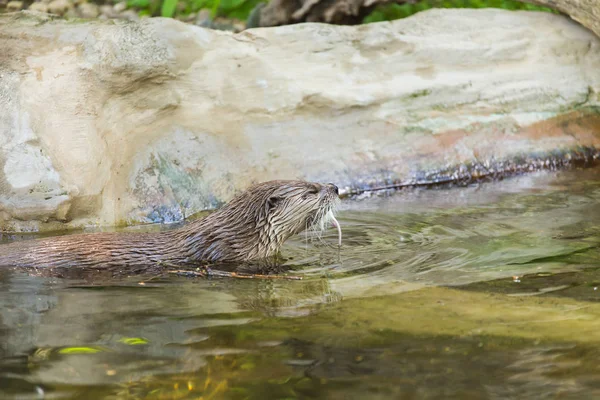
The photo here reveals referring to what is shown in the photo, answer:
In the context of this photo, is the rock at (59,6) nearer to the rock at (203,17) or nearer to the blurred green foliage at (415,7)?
the rock at (203,17)

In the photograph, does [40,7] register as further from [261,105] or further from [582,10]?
[582,10]

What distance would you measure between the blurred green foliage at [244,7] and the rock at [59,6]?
0.74 metres

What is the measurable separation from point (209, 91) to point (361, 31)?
1.50 metres

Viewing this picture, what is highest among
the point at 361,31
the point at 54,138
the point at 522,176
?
the point at 361,31

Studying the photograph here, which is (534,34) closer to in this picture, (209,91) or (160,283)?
(209,91)

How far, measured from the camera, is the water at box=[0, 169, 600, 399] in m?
3.00

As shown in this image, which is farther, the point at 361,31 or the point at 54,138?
the point at 361,31

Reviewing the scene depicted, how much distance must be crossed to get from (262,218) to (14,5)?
6.35m

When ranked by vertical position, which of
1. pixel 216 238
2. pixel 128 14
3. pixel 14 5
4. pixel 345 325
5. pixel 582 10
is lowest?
pixel 216 238

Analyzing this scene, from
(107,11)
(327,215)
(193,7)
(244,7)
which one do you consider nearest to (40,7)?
(107,11)

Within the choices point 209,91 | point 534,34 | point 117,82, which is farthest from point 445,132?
point 117,82

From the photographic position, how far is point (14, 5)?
1006cm

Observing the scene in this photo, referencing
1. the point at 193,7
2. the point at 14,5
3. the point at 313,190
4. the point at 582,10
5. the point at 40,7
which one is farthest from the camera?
the point at 193,7

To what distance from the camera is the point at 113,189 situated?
19.9 ft
